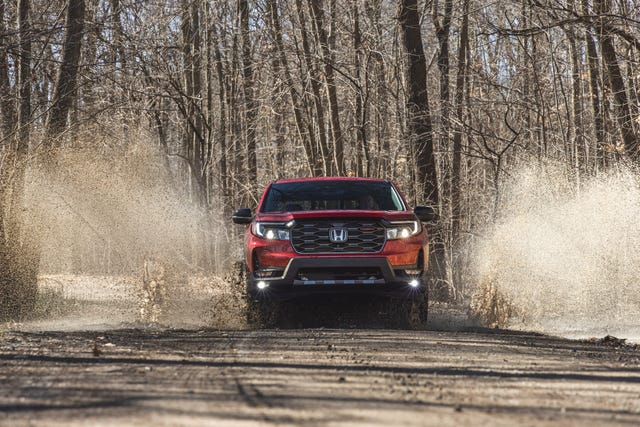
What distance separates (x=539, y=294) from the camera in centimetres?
1481

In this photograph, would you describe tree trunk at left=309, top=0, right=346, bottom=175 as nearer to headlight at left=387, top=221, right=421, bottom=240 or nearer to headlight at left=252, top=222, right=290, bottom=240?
headlight at left=387, top=221, right=421, bottom=240

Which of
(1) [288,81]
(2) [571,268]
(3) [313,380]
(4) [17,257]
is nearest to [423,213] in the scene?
(2) [571,268]

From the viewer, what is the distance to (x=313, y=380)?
6270 millimetres

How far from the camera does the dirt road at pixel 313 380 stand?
4977mm

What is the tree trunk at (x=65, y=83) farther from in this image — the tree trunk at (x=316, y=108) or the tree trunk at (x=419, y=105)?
the tree trunk at (x=316, y=108)

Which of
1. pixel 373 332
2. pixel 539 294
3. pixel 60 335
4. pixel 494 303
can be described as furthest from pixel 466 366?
pixel 539 294

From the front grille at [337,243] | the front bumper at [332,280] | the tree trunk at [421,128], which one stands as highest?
the tree trunk at [421,128]

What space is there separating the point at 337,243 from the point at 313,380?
4089 millimetres

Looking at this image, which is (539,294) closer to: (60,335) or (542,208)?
(542,208)

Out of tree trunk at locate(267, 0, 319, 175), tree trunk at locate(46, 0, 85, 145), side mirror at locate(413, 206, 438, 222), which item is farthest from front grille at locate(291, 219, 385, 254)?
tree trunk at locate(267, 0, 319, 175)

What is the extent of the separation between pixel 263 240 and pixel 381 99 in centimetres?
1255

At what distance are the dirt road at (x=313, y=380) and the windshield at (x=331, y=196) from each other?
228cm

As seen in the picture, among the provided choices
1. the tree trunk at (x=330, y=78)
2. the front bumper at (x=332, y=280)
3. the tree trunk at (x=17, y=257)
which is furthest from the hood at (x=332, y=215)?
the tree trunk at (x=330, y=78)

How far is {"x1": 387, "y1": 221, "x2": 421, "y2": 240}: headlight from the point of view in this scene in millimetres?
10398
